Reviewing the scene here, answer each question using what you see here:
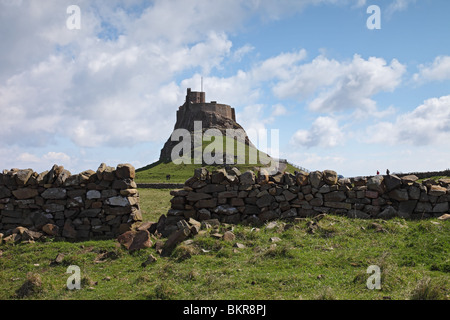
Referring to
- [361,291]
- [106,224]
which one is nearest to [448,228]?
[361,291]

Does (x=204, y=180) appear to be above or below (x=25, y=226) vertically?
above

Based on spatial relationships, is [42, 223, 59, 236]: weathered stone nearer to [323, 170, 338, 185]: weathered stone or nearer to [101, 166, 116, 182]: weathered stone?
[101, 166, 116, 182]: weathered stone

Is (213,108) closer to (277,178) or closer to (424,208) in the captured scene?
(277,178)

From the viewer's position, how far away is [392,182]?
11969 mm

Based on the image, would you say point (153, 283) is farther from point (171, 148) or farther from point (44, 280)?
point (171, 148)

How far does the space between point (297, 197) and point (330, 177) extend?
1.41 metres

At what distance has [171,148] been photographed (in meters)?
90.8

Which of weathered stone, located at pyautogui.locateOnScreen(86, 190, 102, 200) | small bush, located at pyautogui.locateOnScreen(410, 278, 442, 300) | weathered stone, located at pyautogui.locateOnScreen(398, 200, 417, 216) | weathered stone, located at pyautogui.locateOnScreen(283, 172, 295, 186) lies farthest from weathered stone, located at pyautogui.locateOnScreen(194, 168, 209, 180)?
small bush, located at pyautogui.locateOnScreen(410, 278, 442, 300)

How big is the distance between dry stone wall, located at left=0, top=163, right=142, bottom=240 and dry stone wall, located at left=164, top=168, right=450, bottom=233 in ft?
5.88

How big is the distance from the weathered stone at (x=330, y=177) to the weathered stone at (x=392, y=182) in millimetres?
1875

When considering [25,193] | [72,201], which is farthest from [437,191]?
[25,193]

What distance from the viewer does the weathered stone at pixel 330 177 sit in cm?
1201

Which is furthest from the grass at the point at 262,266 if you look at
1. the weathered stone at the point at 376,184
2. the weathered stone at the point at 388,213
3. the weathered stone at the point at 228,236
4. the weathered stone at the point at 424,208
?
the weathered stone at the point at 376,184
